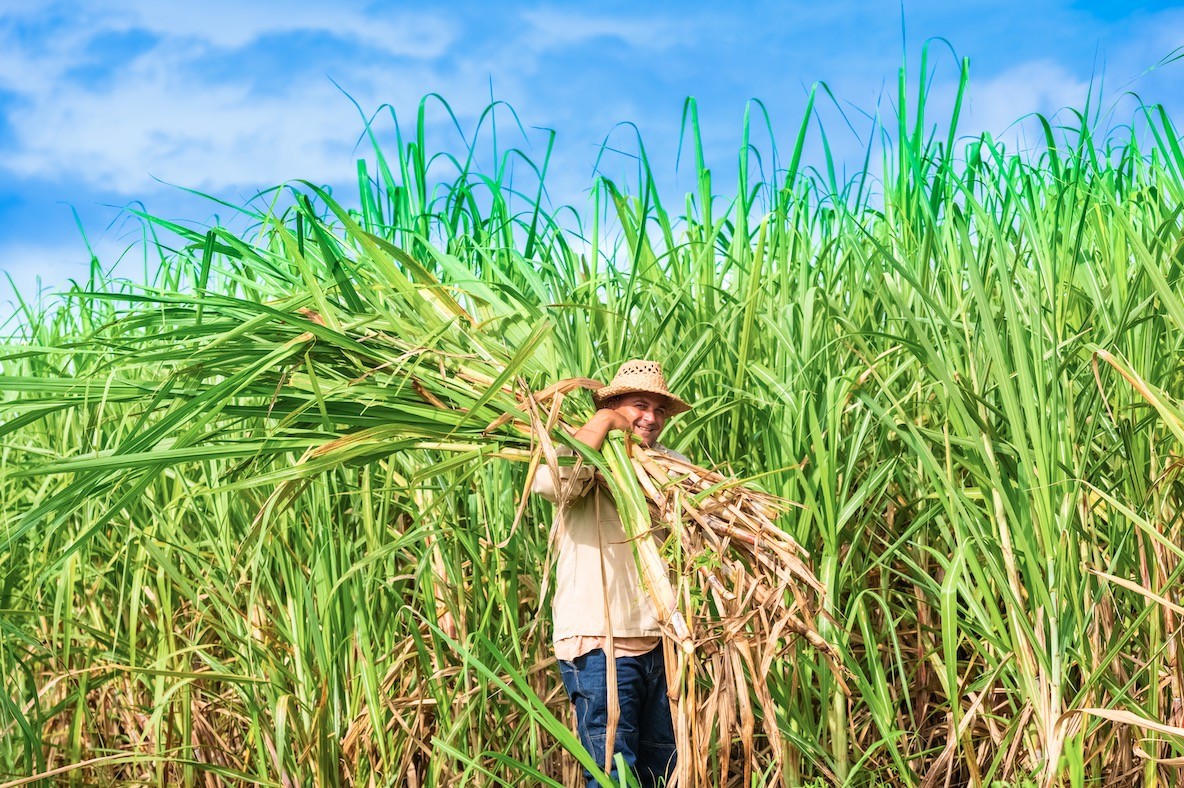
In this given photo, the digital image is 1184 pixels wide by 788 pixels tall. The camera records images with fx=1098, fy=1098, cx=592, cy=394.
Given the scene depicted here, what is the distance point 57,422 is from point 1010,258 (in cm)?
356

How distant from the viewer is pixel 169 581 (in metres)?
3.55

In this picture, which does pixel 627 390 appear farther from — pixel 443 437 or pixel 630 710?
pixel 630 710

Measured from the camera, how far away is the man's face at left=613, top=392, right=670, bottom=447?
2605 millimetres

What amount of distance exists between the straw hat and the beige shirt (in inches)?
6.8

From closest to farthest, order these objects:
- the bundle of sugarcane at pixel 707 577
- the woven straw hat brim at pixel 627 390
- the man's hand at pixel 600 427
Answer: the bundle of sugarcane at pixel 707 577
the man's hand at pixel 600 427
the woven straw hat brim at pixel 627 390

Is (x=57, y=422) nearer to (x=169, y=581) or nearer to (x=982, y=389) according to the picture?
(x=169, y=581)

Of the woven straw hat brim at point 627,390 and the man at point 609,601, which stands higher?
the woven straw hat brim at point 627,390

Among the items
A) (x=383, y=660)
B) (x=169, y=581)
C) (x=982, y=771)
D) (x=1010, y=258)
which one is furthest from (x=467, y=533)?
(x=1010, y=258)

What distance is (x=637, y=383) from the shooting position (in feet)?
8.45

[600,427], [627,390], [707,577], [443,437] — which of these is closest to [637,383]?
[627,390]

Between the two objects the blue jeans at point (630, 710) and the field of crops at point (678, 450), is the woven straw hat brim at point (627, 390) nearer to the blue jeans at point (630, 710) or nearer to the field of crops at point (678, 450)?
the field of crops at point (678, 450)

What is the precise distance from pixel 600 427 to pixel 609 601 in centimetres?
48

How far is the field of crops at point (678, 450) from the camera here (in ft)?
7.61

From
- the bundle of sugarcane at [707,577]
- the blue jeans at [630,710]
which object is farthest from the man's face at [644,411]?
the blue jeans at [630,710]
